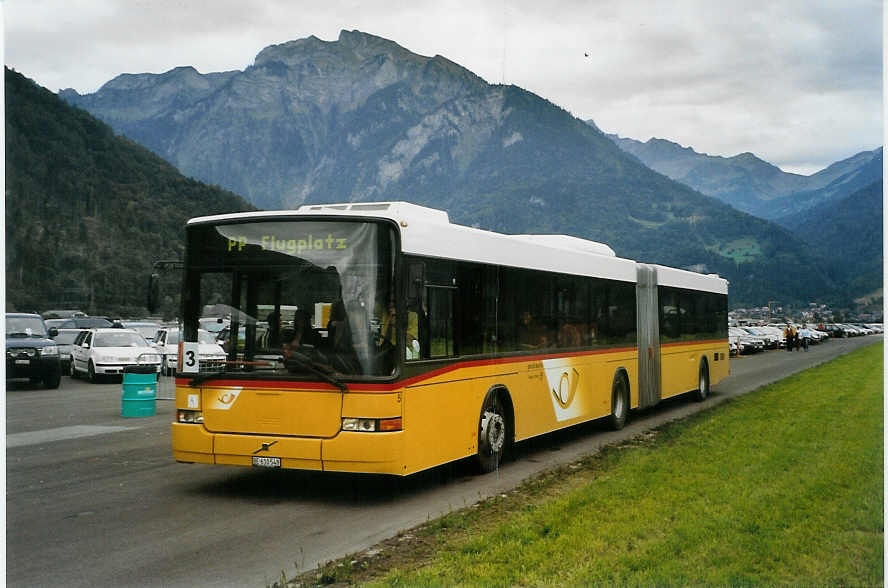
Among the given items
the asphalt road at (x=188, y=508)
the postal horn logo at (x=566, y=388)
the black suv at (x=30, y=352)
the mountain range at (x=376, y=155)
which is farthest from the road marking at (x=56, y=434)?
the mountain range at (x=376, y=155)

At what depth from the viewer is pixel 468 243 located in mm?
10391

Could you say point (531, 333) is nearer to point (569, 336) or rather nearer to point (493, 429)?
point (569, 336)

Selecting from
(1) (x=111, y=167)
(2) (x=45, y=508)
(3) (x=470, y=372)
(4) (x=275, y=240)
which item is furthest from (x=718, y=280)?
(1) (x=111, y=167)

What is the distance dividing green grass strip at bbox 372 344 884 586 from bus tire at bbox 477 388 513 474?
76 centimetres

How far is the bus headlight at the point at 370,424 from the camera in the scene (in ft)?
28.3

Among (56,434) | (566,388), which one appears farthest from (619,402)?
(56,434)

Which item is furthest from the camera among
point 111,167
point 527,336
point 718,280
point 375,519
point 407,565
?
point 111,167

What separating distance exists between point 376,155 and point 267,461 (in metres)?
127

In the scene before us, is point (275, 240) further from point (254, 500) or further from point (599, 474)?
point (599, 474)

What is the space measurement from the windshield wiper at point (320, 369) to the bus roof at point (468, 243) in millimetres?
1357

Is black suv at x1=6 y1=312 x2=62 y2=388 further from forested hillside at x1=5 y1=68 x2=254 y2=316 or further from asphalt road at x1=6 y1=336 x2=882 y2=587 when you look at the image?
forested hillside at x1=5 y1=68 x2=254 y2=316

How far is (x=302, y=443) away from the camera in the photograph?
8.80 m

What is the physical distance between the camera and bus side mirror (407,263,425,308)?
9.02m

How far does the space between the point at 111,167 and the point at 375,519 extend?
87.3 m
